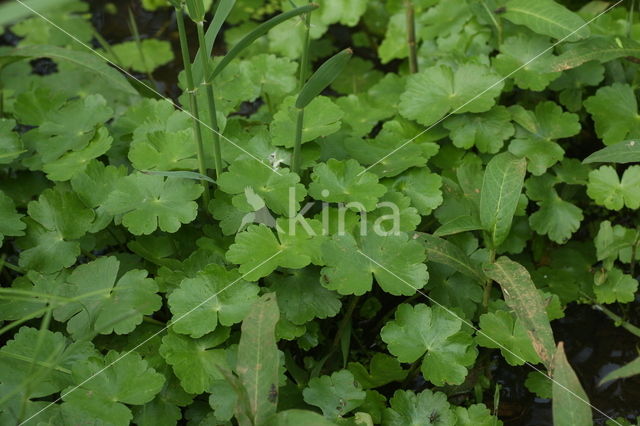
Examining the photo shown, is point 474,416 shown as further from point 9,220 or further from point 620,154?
point 9,220

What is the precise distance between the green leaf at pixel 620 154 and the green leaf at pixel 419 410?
696 millimetres

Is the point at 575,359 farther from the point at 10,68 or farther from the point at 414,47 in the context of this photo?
the point at 10,68

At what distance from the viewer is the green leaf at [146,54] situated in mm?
2895

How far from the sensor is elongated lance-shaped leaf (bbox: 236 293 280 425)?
139 cm

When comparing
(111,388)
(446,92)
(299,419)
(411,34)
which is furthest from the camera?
(411,34)

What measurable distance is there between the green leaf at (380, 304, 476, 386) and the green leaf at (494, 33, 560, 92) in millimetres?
828

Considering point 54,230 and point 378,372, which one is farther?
point 54,230

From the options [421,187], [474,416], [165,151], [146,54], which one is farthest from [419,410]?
[146,54]

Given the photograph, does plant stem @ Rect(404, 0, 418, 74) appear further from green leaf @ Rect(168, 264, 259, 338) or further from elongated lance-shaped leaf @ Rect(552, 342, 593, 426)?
elongated lance-shaped leaf @ Rect(552, 342, 593, 426)

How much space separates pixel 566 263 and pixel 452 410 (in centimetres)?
69

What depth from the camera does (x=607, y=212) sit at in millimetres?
2176

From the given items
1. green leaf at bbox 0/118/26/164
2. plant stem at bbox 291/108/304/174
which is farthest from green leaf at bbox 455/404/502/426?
green leaf at bbox 0/118/26/164

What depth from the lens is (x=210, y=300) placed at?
5.28 feet

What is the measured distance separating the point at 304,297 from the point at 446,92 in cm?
82
